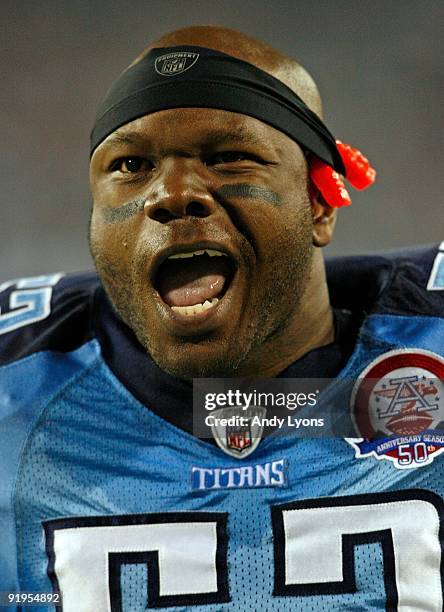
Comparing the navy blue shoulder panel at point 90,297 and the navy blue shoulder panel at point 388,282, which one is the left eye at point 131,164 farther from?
the navy blue shoulder panel at point 388,282

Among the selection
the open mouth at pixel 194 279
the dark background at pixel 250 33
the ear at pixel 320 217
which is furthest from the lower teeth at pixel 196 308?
the dark background at pixel 250 33

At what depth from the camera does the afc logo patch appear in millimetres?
1214

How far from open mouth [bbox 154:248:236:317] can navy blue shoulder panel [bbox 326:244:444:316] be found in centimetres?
31

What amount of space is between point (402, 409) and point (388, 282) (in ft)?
0.90

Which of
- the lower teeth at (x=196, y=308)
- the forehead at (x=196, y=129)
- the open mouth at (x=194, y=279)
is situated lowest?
the lower teeth at (x=196, y=308)

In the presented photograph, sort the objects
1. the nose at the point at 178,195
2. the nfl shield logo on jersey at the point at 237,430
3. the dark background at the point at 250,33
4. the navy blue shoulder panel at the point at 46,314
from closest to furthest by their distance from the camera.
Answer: the nose at the point at 178,195 → the nfl shield logo on jersey at the point at 237,430 → the navy blue shoulder panel at the point at 46,314 → the dark background at the point at 250,33

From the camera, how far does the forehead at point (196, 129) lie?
1162 mm

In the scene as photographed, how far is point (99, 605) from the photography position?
1177 millimetres

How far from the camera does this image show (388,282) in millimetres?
1448

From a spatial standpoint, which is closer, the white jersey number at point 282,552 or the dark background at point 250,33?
the white jersey number at point 282,552

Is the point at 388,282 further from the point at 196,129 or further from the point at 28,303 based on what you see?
the point at 28,303

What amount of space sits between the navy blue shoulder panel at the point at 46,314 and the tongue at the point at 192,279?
0.87 ft

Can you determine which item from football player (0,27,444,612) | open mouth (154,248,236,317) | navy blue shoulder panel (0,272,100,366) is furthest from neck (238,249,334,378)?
navy blue shoulder panel (0,272,100,366)

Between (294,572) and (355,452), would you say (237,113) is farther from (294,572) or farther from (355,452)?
(294,572)
